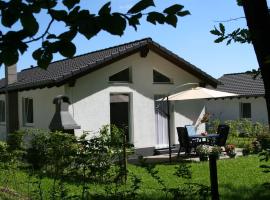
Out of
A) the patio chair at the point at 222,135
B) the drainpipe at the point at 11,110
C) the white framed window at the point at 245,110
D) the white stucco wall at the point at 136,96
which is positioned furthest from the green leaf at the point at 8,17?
the white framed window at the point at 245,110

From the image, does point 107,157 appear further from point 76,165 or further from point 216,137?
point 216,137

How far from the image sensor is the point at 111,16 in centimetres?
233

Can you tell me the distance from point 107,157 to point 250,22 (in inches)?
155

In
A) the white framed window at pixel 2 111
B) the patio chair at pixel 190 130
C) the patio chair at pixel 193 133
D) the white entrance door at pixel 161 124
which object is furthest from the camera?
the white framed window at pixel 2 111

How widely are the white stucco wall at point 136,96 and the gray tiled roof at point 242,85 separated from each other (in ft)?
34.0

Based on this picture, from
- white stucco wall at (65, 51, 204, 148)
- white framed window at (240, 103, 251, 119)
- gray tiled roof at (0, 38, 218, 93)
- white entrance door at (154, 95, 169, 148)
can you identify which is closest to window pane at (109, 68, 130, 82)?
white stucco wall at (65, 51, 204, 148)

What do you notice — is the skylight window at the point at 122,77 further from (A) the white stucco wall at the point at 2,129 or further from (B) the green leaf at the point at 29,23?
(B) the green leaf at the point at 29,23

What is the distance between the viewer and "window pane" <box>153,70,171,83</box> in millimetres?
18312

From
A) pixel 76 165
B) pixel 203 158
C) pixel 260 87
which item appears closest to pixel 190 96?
pixel 203 158

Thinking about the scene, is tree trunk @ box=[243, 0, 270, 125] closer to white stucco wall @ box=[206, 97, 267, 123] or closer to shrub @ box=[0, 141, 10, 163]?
shrub @ box=[0, 141, 10, 163]

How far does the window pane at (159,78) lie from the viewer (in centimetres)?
1831

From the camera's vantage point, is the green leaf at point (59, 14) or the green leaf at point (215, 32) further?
the green leaf at point (215, 32)

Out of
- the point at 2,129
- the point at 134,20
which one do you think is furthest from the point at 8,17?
the point at 2,129

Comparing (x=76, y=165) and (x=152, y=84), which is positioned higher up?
(x=152, y=84)
